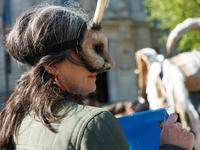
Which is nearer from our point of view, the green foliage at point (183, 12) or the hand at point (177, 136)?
the hand at point (177, 136)

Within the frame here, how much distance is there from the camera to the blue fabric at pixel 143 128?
4.05ft

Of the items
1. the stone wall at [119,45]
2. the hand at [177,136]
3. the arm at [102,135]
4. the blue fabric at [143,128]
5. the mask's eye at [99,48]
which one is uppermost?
the mask's eye at [99,48]

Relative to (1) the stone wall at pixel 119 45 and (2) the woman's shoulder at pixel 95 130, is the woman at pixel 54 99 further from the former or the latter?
(1) the stone wall at pixel 119 45

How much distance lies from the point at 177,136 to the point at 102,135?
34 centimetres

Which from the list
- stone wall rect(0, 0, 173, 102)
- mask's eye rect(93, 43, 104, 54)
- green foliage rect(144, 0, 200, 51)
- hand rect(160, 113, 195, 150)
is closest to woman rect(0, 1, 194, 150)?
hand rect(160, 113, 195, 150)

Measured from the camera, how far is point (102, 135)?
2.85ft

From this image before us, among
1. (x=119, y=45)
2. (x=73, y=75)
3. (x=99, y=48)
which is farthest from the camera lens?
(x=119, y=45)

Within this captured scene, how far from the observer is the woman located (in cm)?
89

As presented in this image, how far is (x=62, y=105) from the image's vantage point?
3.25ft

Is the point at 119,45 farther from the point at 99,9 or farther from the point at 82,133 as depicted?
the point at 82,133

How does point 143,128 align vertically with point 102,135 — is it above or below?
below

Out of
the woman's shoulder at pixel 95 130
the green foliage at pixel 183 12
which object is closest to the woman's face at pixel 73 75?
the woman's shoulder at pixel 95 130

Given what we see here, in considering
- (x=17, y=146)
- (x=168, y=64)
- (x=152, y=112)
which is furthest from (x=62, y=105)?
(x=168, y=64)

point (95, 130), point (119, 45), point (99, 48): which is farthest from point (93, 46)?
point (119, 45)
